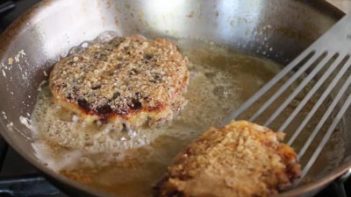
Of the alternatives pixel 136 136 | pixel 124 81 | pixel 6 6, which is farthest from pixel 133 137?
pixel 6 6

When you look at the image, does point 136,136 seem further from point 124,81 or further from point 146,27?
point 146,27

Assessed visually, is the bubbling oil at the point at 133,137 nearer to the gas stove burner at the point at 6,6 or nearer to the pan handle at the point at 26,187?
the pan handle at the point at 26,187

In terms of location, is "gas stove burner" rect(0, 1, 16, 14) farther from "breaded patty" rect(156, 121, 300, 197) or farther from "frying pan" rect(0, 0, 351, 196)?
"breaded patty" rect(156, 121, 300, 197)

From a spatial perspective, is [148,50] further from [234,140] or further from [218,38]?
[234,140]

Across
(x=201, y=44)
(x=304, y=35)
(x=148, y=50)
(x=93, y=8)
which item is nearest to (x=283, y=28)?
(x=304, y=35)

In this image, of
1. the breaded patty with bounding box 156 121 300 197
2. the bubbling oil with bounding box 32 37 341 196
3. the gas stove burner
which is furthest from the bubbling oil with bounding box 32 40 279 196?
the gas stove burner
